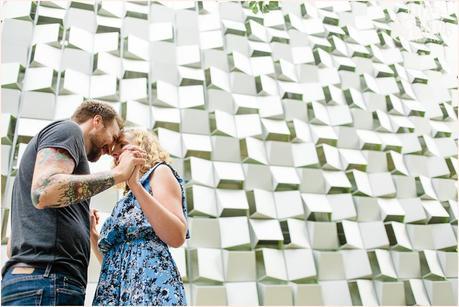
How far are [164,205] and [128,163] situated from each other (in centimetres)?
18

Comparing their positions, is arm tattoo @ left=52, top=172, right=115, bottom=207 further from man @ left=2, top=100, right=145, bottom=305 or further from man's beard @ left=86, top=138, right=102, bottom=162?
man's beard @ left=86, top=138, right=102, bottom=162

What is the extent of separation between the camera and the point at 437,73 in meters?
4.73

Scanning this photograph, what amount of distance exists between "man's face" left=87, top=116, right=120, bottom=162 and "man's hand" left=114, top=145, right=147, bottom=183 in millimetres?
175

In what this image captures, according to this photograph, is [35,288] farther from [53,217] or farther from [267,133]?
[267,133]

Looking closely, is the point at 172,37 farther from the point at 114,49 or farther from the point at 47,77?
the point at 47,77

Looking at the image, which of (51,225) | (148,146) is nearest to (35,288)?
(51,225)

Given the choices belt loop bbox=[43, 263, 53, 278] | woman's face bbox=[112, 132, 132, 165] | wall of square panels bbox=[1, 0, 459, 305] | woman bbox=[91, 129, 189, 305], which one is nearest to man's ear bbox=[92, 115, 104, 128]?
woman's face bbox=[112, 132, 132, 165]

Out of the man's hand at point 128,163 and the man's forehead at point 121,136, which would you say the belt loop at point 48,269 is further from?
the man's forehead at point 121,136

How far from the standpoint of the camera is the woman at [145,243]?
1329mm

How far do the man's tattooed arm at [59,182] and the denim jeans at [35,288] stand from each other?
19cm

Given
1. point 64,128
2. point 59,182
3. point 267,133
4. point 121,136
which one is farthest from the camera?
point 267,133

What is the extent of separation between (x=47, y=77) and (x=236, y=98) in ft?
4.54

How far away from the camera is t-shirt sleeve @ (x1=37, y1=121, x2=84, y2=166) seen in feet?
4.19

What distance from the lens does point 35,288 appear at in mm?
1228
